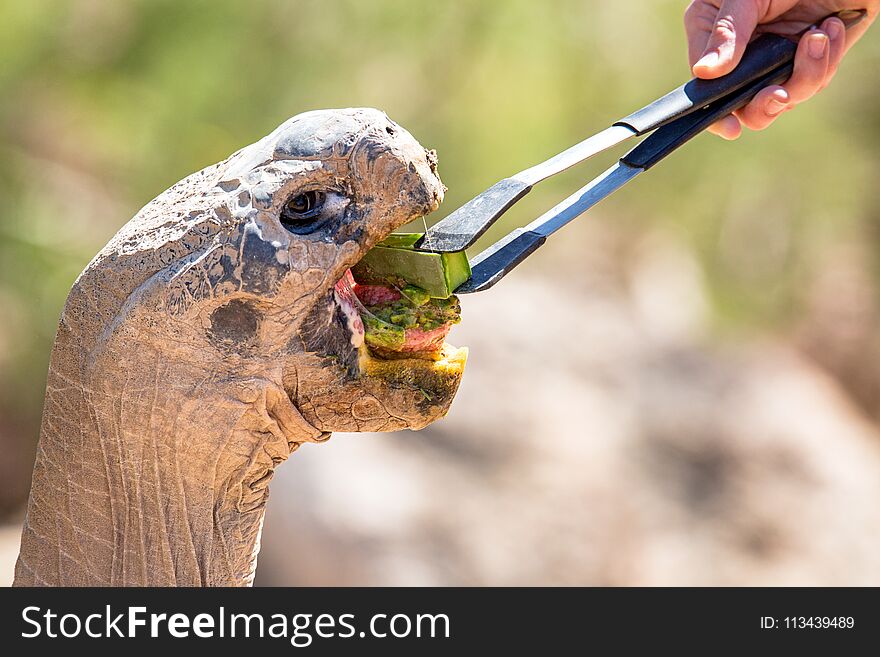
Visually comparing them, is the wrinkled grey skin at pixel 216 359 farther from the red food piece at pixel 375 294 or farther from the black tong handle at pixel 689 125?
the black tong handle at pixel 689 125

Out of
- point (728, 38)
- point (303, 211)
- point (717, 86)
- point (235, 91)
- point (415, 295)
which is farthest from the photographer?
point (235, 91)

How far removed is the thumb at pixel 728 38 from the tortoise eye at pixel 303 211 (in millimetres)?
900

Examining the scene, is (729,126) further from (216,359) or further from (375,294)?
(216,359)

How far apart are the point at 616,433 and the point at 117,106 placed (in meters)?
4.16

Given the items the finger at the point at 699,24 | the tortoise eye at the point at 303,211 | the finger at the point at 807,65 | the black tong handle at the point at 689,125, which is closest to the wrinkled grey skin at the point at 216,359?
the tortoise eye at the point at 303,211

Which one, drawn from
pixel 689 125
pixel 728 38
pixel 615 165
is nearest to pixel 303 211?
pixel 615 165

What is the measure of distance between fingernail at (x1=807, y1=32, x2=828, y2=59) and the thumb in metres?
0.12

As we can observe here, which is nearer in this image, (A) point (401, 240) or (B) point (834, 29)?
(A) point (401, 240)

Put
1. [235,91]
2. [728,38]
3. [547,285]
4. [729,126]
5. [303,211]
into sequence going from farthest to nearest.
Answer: [547,285], [235,91], [729,126], [728,38], [303,211]

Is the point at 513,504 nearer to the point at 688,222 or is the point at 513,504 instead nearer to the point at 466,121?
the point at 466,121

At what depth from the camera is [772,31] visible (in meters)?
2.25

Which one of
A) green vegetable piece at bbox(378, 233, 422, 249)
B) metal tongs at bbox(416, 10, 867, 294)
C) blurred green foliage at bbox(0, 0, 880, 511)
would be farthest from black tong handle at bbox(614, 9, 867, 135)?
blurred green foliage at bbox(0, 0, 880, 511)

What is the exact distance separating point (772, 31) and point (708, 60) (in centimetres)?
40

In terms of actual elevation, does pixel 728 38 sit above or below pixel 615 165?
above
